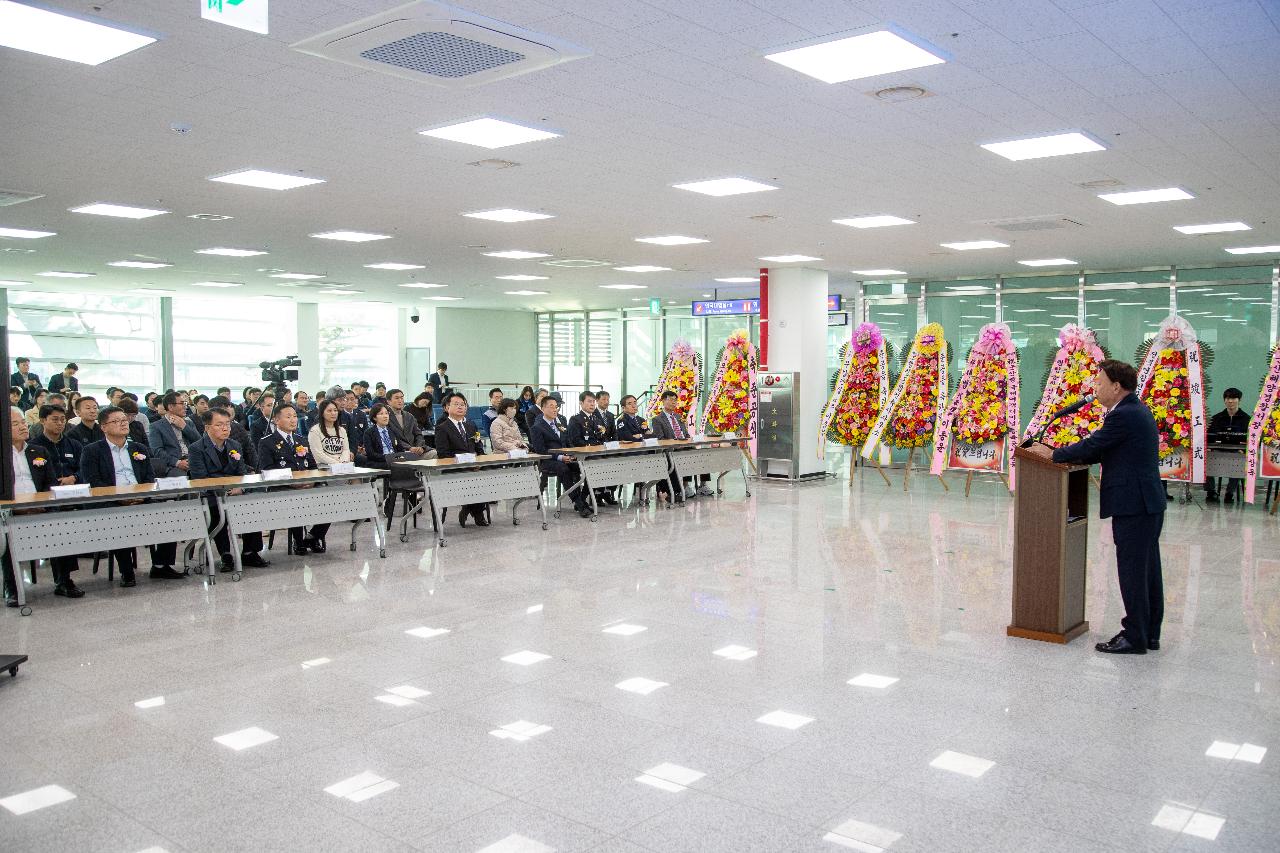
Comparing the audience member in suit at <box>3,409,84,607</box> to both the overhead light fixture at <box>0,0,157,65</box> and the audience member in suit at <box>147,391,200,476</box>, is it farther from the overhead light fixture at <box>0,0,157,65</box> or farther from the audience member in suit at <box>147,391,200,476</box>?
the overhead light fixture at <box>0,0,157,65</box>

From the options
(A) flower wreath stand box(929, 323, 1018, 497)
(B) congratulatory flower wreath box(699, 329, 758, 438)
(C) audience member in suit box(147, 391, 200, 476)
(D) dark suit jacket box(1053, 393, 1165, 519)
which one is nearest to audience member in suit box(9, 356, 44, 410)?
(C) audience member in suit box(147, 391, 200, 476)

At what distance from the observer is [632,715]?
15.1 feet

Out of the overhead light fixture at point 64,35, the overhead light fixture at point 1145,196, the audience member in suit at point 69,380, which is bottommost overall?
the audience member in suit at point 69,380

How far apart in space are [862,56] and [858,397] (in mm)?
10370

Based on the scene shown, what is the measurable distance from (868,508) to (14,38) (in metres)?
9.76

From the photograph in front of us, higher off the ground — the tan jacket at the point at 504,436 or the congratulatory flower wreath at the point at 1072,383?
the congratulatory flower wreath at the point at 1072,383

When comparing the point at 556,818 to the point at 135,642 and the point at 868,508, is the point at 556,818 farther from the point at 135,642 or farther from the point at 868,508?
the point at 868,508

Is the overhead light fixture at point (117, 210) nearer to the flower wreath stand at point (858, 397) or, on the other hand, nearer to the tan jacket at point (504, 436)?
the tan jacket at point (504, 436)

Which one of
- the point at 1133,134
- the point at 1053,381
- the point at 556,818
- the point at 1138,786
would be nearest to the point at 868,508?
the point at 1053,381

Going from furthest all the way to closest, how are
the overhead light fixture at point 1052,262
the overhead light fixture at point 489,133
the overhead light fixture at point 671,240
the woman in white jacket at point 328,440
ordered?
the overhead light fixture at point 1052,262 → the overhead light fixture at point 671,240 → the woman in white jacket at point 328,440 → the overhead light fixture at point 489,133

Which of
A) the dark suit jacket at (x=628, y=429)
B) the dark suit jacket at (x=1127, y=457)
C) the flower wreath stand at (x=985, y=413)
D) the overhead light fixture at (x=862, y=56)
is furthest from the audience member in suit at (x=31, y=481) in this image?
the flower wreath stand at (x=985, y=413)

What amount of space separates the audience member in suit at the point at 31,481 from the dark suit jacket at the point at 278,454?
1.59 meters

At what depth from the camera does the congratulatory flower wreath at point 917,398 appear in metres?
14.6

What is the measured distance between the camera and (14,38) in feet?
15.5
